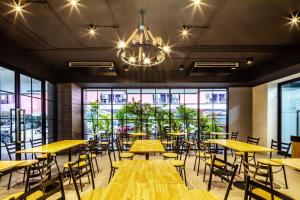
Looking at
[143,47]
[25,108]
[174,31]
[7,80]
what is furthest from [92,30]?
[25,108]

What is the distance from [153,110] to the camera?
8945mm

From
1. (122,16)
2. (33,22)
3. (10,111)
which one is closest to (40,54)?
(10,111)

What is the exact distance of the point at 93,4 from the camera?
10.2ft

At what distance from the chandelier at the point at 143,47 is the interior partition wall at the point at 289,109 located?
18.6 feet

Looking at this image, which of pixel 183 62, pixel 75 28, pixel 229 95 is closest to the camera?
pixel 75 28

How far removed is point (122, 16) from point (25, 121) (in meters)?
Result: 3.93

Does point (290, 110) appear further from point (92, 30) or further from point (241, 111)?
point (92, 30)

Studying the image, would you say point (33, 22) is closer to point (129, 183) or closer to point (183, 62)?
point (129, 183)

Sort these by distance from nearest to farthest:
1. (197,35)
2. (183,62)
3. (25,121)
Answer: (197,35)
(25,121)
(183,62)

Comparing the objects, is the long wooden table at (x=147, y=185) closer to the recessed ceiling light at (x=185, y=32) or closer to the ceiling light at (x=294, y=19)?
the recessed ceiling light at (x=185, y=32)

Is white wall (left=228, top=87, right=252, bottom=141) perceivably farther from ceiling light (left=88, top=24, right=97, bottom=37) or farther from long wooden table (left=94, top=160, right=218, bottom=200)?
long wooden table (left=94, top=160, right=218, bottom=200)

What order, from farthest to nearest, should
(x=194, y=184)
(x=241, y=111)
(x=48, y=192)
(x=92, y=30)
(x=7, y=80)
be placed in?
1. (x=241, y=111)
2. (x=7, y=80)
3. (x=194, y=184)
4. (x=92, y=30)
5. (x=48, y=192)

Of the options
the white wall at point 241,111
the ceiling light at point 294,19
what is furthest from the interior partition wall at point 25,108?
the white wall at point 241,111

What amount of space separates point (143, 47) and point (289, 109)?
6436 millimetres
